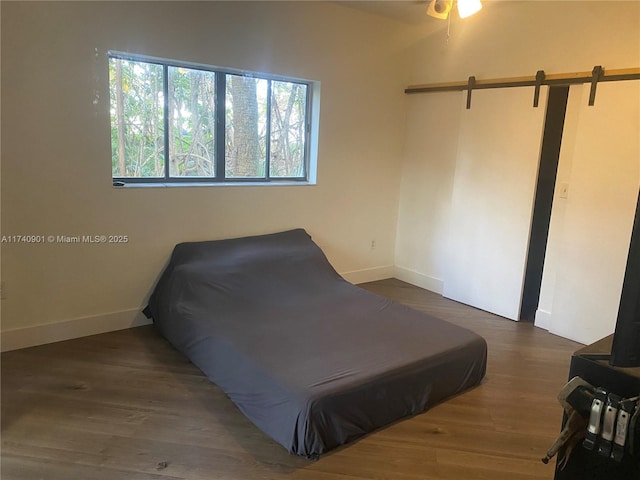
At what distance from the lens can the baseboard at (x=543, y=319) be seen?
12.8ft

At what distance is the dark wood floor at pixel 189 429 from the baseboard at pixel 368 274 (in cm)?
187

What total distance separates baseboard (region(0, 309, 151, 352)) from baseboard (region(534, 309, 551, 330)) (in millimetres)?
3173

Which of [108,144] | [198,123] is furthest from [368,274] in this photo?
[108,144]

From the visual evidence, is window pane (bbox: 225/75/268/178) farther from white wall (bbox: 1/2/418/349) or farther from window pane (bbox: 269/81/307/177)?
white wall (bbox: 1/2/418/349)

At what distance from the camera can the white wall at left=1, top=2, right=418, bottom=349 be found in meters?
2.97

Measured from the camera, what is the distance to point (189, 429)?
2.39m

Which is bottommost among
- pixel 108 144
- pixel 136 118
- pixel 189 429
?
pixel 189 429

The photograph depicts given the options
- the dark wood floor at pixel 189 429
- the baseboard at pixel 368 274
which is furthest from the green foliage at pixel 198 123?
the dark wood floor at pixel 189 429

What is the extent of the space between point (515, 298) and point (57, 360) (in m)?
3.53

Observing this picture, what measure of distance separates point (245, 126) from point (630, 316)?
11.0ft

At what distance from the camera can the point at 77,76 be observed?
10.1 feet

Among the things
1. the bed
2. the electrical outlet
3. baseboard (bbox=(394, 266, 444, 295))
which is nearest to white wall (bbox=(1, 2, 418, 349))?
the bed

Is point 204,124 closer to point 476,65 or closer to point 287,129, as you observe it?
point 287,129

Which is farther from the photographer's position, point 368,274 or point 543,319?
point 368,274
